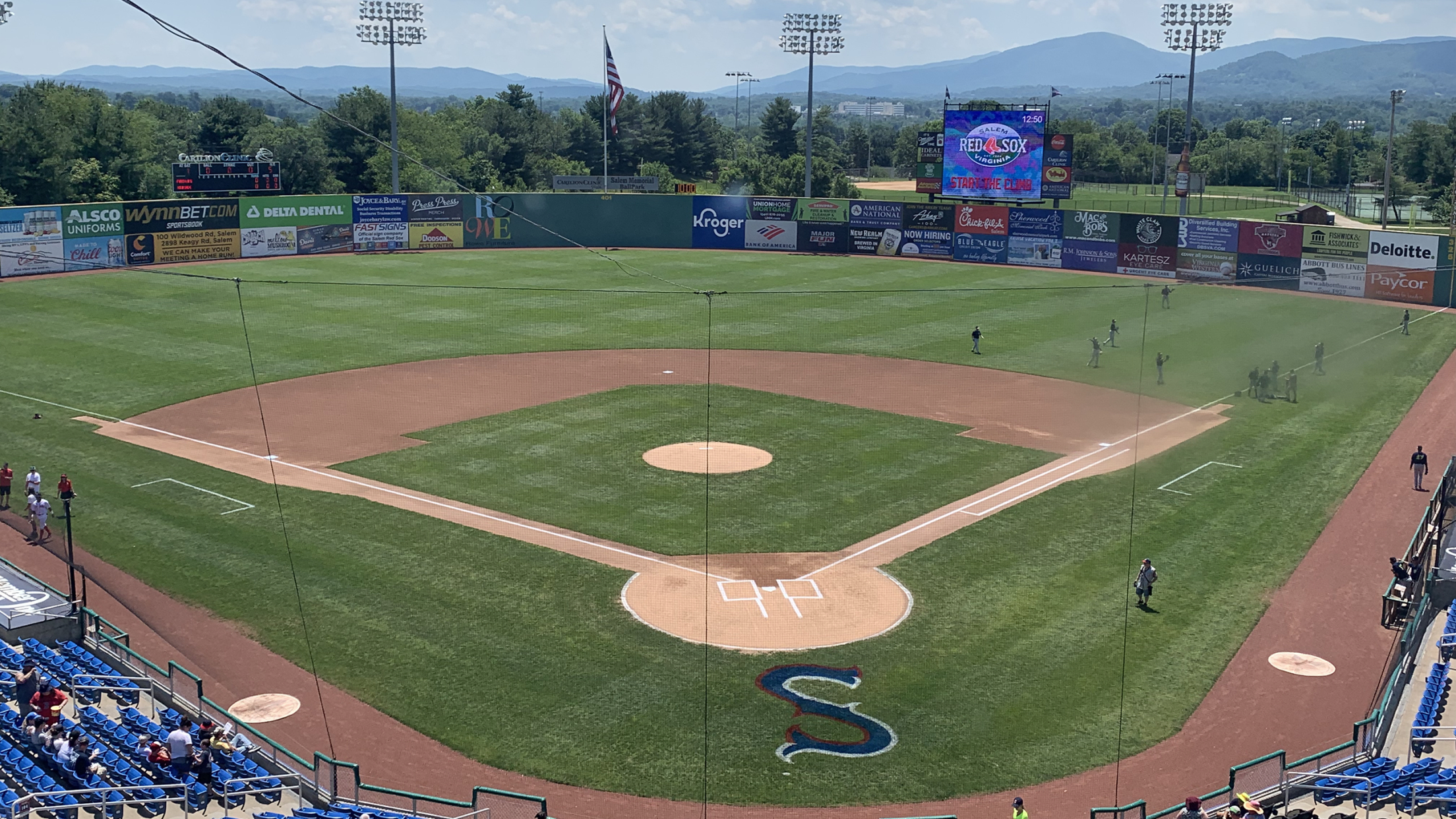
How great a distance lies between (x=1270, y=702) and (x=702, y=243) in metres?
59.2

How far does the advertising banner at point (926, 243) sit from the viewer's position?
71312 mm

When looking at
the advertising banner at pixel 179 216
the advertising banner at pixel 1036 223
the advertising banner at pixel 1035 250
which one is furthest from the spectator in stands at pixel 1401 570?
the advertising banner at pixel 179 216

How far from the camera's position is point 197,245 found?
6412 cm

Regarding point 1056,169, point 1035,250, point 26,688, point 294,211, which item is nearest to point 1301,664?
point 26,688

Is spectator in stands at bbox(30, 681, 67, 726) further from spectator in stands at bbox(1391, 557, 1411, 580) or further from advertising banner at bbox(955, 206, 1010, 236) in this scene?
advertising banner at bbox(955, 206, 1010, 236)

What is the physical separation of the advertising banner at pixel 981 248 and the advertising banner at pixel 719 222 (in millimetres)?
13212

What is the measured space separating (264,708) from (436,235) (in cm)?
5704

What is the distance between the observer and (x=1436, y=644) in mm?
20406

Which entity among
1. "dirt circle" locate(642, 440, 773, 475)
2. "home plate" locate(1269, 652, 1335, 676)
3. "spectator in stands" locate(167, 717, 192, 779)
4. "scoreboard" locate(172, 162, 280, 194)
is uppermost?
"scoreboard" locate(172, 162, 280, 194)

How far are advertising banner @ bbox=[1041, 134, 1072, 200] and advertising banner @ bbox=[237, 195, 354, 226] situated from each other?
126 feet

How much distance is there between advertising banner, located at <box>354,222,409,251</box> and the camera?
70.8 meters

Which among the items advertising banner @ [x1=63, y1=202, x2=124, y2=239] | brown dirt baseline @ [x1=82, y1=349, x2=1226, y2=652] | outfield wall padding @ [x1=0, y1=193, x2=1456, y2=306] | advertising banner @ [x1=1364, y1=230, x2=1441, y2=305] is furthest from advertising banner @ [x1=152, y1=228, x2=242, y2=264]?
advertising banner @ [x1=1364, y1=230, x2=1441, y2=305]

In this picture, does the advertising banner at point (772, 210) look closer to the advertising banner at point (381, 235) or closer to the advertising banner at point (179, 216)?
the advertising banner at point (381, 235)

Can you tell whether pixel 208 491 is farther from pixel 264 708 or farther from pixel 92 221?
pixel 92 221
